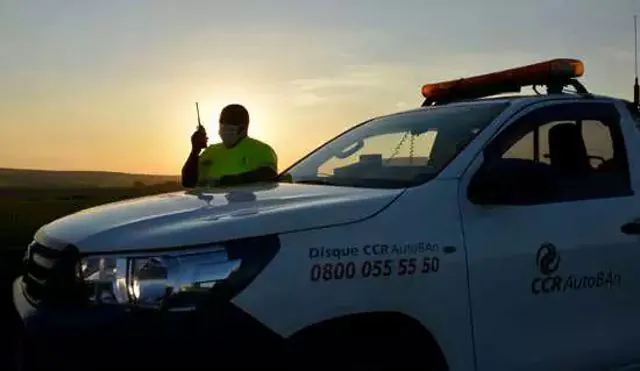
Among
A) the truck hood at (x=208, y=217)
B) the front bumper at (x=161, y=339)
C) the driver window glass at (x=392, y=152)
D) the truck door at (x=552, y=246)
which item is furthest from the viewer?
the driver window glass at (x=392, y=152)

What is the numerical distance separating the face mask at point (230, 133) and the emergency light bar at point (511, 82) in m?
1.40

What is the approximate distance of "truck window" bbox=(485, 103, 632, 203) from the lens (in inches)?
166

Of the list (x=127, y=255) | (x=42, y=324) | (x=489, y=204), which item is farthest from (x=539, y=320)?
(x=42, y=324)

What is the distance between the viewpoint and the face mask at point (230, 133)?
249 inches

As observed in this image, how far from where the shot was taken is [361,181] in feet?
13.8

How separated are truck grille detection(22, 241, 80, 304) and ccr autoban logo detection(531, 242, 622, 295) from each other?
6.40 feet

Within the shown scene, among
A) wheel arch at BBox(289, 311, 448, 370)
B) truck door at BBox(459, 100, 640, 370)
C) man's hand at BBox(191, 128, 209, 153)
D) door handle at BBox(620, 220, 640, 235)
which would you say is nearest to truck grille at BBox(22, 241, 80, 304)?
wheel arch at BBox(289, 311, 448, 370)

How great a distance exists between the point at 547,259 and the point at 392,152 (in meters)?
1.07

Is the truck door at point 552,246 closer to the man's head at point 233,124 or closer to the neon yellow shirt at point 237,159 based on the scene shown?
the neon yellow shirt at point 237,159

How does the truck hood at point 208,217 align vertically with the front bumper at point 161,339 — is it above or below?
above

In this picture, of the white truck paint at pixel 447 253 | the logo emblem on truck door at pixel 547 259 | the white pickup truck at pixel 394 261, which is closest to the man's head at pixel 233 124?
the white pickup truck at pixel 394 261

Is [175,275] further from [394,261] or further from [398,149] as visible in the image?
[398,149]

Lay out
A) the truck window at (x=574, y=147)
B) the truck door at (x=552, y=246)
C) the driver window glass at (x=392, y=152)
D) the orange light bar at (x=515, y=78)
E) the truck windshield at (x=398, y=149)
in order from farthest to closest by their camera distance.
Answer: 1. the orange light bar at (x=515, y=78)
2. the driver window glass at (x=392, y=152)
3. the truck window at (x=574, y=147)
4. the truck windshield at (x=398, y=149)
5. the truck door at (x=552, y=246)

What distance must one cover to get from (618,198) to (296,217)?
1883 millimetres
